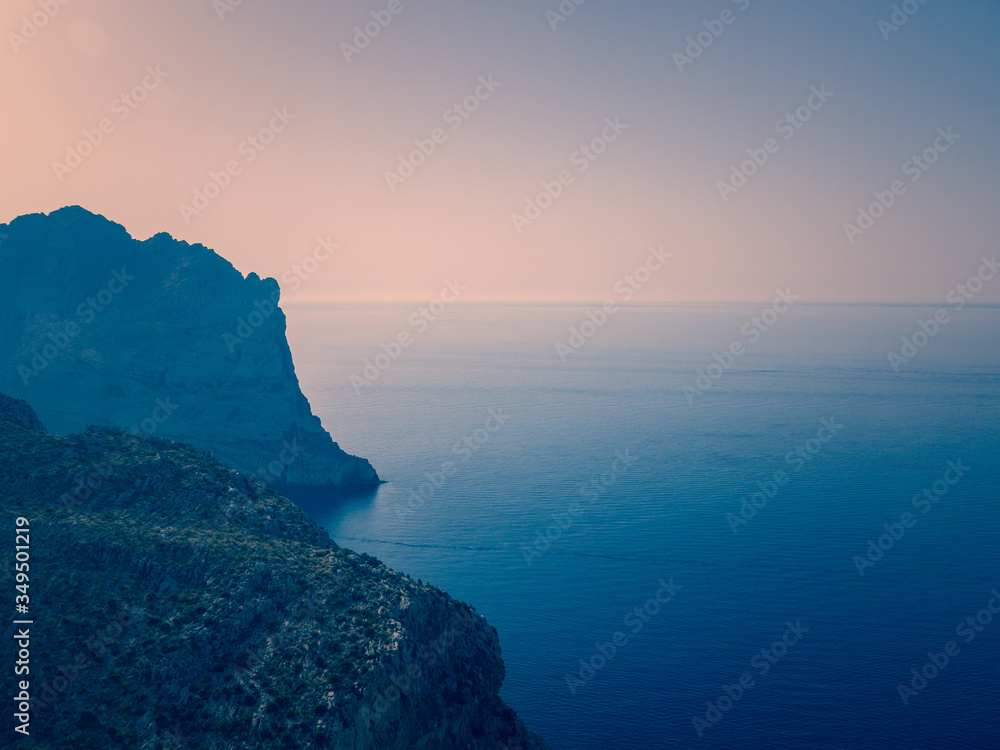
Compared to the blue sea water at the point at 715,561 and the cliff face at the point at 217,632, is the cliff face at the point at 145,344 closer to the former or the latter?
the blue sea water at the point at 715,561

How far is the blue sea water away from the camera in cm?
4638

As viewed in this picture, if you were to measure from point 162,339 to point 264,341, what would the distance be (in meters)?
14.4

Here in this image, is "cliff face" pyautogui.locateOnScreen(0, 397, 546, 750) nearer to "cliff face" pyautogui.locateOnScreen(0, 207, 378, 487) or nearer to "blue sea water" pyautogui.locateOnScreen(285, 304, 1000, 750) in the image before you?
"blue sea water" pyautogui.locateOnScreen(285, 304, 1000, 750)

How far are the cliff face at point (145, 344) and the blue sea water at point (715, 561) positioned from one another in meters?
19.7

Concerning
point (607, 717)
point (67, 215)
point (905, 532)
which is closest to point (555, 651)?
point (607, 717)

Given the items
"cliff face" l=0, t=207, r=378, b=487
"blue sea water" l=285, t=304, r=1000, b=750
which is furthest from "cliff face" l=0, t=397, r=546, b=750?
"cliff face" l=0, t=207, r=378, b=487

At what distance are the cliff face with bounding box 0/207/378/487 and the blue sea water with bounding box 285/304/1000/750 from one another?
19718 millimetres

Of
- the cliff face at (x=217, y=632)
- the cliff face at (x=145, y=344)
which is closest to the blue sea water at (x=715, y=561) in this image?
the cliff face at (x=217, y=632)

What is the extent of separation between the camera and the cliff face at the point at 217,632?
96.2 feet

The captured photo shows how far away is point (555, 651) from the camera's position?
54938 mm

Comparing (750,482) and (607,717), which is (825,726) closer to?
(607,717)

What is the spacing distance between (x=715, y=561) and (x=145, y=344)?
8519cm

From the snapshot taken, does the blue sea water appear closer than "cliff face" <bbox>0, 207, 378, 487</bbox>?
Yes

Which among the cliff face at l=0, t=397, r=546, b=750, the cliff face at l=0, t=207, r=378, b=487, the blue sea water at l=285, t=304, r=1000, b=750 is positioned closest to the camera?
the cliff face at l=0, t=397, r=546, b=750
